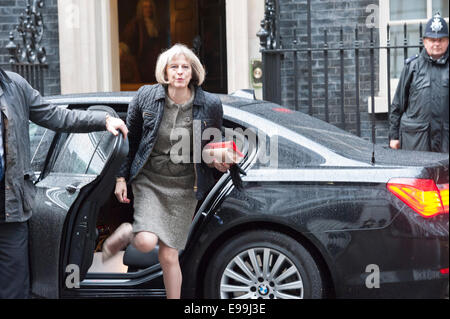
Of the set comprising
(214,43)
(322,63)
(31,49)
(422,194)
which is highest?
(214,43)

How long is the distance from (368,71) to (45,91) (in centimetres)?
431

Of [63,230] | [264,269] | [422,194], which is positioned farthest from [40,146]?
[422,194]

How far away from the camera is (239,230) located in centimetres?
452

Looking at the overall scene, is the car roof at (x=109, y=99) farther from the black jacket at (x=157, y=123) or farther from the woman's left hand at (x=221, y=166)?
the woman's left hand at (x=221, y=166)

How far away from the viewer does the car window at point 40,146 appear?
Answer: 4.99 metres

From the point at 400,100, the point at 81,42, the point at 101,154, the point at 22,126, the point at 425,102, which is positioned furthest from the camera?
the point at 81,42

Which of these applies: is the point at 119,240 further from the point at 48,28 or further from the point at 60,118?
the point at 48,28

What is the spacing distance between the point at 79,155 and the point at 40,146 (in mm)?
271

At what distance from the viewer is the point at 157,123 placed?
4418 millimetres

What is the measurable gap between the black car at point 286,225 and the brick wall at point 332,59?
515cm

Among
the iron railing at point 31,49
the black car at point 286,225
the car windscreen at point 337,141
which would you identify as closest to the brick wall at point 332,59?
the iron railing at point 31,49
